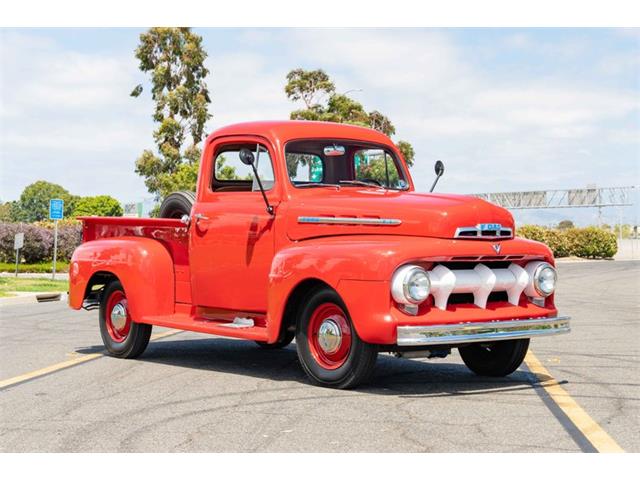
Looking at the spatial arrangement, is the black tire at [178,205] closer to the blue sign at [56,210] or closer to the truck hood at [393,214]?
the truck hood at [393,214]

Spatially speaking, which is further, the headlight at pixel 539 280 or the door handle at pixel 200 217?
the door handle at pixel 200 217

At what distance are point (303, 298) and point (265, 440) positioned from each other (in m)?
2.31

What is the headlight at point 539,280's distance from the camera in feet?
25.1

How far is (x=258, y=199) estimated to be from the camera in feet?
27.6

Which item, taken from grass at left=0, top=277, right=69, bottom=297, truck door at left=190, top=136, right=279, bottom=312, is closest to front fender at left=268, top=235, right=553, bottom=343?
truck door at left=190, top=136, right=279, bottom=312

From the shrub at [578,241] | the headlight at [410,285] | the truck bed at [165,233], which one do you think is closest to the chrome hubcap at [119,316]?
the truck bed at [165,233]

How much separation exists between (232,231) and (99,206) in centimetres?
11383

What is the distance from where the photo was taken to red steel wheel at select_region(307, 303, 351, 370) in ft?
23.8

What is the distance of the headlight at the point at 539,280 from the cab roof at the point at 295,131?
2325 mm

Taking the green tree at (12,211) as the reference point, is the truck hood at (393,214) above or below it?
below

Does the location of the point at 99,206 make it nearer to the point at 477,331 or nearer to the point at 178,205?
the point at 178,205

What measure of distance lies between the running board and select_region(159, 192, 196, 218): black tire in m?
1.20

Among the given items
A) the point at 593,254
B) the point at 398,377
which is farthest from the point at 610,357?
the point at 593,254

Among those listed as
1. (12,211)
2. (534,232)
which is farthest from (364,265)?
(12,211)
